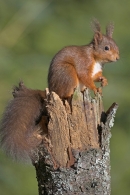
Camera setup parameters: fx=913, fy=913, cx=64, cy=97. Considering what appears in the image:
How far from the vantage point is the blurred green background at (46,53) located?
6734 millimetres

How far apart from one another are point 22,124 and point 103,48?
0.89 metres

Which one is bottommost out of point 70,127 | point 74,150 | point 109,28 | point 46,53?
point 74,150

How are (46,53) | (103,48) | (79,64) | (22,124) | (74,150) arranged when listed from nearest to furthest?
1. (74,150)
2. (22,124)
3. (79,64)
4. (103,48)
5. (46,53)

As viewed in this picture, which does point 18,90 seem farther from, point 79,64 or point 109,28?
point 109,28

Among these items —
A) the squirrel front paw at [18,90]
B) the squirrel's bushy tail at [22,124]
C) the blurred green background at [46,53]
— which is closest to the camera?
the squirrel's bushy tail at [22,124]

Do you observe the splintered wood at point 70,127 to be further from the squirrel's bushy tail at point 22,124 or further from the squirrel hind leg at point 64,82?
the squirrel hind leg at point 64,82

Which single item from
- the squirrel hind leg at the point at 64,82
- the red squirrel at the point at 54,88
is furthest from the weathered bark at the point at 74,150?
the squirrel hind leg at the point at 64,82

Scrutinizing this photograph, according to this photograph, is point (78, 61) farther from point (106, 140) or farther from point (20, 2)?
point (20, 2)

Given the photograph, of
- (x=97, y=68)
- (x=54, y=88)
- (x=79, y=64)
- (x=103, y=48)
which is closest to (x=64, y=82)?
(x=54, y=88)

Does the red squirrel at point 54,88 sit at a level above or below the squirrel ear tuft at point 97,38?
below

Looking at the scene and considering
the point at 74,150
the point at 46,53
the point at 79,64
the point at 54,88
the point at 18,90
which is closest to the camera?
the point at 74,150

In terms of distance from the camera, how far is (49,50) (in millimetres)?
7320

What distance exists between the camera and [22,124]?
15.4 ft

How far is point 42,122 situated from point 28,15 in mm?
3264
